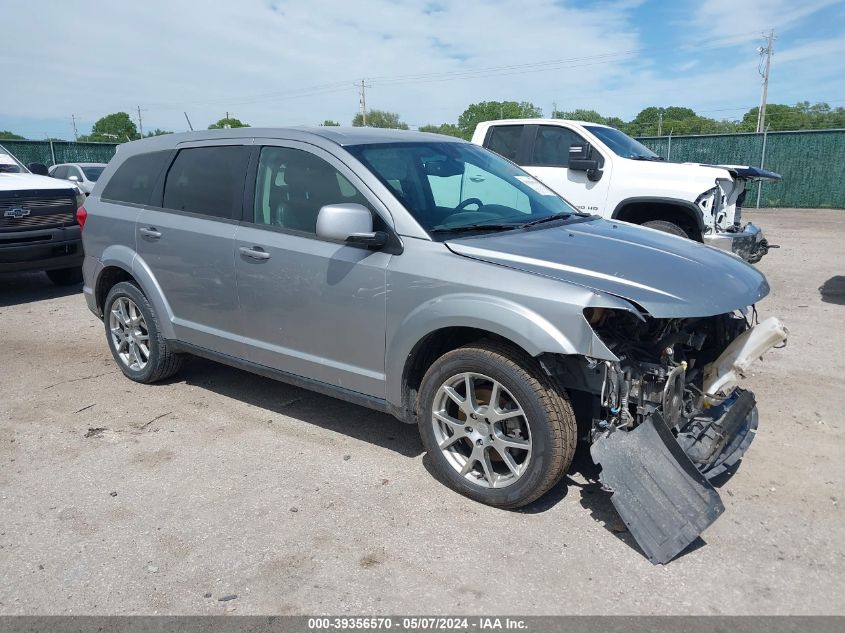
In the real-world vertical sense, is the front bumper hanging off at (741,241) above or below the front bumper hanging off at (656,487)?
above

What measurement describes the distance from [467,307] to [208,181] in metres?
2.34

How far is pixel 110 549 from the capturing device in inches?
→ 130

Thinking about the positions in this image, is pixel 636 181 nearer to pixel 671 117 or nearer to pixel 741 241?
pixel 741 241

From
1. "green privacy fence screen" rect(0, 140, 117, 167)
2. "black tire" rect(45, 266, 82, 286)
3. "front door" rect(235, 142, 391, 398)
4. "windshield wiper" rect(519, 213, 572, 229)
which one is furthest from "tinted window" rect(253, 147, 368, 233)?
"green privacy fence screen" rect(0, 140, 117, 167)

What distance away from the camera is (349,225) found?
3625 mm

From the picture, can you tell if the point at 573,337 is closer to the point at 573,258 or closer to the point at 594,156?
the point at 573,258

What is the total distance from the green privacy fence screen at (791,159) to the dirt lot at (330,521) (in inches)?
656

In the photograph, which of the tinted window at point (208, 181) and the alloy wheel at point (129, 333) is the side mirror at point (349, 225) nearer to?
the tinted window at point (208, 181)

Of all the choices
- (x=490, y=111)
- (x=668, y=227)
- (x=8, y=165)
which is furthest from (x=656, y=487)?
(x=490, y=111)

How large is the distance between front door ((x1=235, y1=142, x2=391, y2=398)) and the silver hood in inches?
25.6

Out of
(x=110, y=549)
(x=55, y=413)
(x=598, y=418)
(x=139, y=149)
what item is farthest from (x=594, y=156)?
(x=110, y=549)

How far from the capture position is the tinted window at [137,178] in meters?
5.20

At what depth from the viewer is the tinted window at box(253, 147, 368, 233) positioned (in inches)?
160

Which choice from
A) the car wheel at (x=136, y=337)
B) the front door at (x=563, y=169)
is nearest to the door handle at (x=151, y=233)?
the car wheel at (x=136, y=337)
